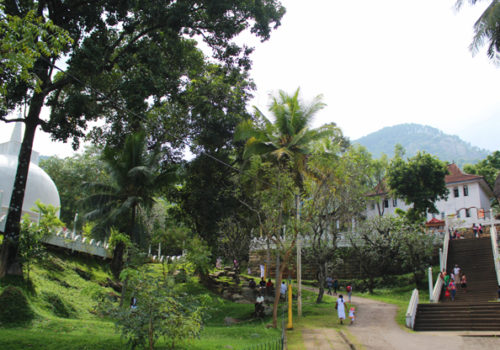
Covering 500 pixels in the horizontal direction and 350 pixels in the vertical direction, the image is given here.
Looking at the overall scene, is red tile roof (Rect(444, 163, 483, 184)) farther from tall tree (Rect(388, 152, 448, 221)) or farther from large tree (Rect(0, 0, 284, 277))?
large tree (Rect(0, 0, 284, 277))

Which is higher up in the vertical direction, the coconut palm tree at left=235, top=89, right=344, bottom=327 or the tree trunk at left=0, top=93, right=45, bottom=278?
the coconut palm tree at left=235, top=89, right=344, bottom=327

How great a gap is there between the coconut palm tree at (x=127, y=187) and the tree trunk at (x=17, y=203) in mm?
6480

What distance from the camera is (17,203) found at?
13.6 metres

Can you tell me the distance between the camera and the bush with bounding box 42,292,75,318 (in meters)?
14.1

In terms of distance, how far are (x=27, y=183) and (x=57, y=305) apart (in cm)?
1376

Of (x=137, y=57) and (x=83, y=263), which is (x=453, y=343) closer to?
(x=137, y=57)

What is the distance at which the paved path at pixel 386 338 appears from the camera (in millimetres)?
12930

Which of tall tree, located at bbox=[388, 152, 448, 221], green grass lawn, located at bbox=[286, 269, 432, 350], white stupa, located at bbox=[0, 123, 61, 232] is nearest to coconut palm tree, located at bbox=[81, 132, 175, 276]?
white stupa, located at bbox=[0, 123, 61, 232]

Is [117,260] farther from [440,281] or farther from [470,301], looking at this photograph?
[470,301]

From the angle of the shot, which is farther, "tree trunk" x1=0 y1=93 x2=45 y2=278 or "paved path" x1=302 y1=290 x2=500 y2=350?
"tree trunk" x1=0 y1=93 x2=45 y2=278

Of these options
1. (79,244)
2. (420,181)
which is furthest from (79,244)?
(420,181)

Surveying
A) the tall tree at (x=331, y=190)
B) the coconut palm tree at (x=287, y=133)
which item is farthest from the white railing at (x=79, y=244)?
the tall tree at (x=331, y=190)

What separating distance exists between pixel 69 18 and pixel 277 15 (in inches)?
299

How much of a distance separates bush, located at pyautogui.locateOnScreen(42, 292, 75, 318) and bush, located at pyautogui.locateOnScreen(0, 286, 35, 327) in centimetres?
246
